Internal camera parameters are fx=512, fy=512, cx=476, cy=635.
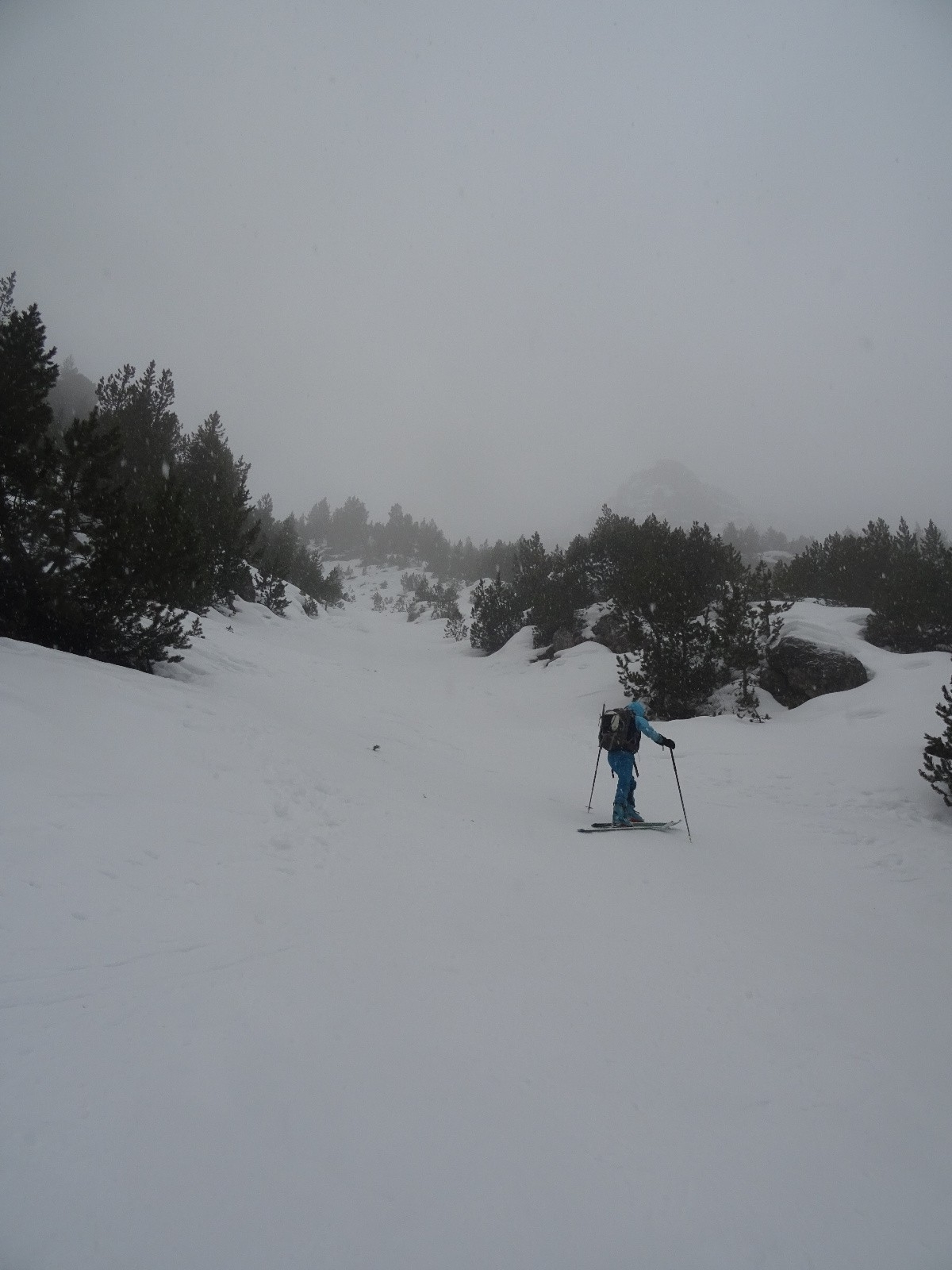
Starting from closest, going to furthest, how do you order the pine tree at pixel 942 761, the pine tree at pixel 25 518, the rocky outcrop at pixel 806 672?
the pine tree at pixel 25 518, the pine tree at pixel 942 761, the rocky outcrop at pixel 806 672

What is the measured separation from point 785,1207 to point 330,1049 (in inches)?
77.5

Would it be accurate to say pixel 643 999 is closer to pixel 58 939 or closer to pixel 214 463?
pixel 58 939

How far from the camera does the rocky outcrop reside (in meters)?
13.2

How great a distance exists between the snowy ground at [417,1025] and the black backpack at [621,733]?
59.6 inches

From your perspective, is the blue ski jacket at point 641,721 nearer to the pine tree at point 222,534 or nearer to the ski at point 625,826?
the ski at point 625,826

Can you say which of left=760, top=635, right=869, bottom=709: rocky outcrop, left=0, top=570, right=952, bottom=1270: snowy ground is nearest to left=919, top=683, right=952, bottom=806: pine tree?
left=0, top=570, right=952, bottom=1270: snowy ground

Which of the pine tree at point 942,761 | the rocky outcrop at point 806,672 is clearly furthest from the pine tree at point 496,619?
the pine tree at point 942,761

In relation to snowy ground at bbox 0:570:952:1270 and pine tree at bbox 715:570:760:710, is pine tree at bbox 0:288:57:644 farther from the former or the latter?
pine tree at bbox 715:570:760:710

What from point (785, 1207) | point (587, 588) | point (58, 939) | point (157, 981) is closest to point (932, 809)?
point (785, 1207)

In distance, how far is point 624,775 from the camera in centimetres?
720

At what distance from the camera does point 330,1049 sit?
7.54 ft

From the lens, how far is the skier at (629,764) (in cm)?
706

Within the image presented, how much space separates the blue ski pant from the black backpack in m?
0.09

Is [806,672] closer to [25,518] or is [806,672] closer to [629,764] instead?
[629,764]
